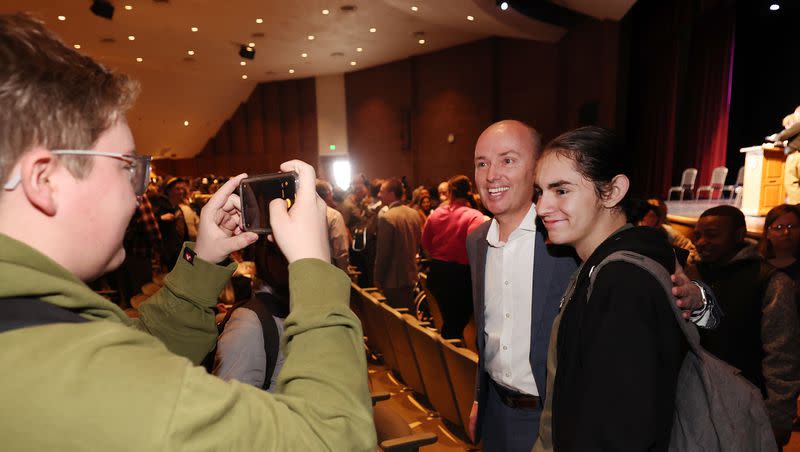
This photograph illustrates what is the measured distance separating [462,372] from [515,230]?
95 centimetres

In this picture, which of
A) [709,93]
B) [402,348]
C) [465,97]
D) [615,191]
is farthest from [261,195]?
[709,93]

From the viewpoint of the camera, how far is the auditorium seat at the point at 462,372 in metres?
2.53

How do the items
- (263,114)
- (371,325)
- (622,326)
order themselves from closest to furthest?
(622,326)
(371,325)
(263,114)

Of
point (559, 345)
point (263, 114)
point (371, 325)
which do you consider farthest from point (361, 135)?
point (559, 345)

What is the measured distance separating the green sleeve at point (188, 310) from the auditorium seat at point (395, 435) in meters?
1.17

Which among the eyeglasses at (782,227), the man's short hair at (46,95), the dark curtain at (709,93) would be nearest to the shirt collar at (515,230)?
the man's short hair at (46,95)

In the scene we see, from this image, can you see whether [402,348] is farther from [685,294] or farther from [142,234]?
[142,234]

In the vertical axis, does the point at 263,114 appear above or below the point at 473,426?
above

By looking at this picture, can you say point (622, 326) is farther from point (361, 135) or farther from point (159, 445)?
point (361, 135)

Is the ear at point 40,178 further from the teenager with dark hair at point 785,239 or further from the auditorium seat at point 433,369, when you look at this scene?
the teenager with dark hair at point 785,239

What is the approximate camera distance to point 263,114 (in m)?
19.4

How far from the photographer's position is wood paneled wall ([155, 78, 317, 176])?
60.0 feet

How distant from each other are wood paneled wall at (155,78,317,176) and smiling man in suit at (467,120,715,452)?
1636 centimetres

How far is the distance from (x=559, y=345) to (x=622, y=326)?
253mm
